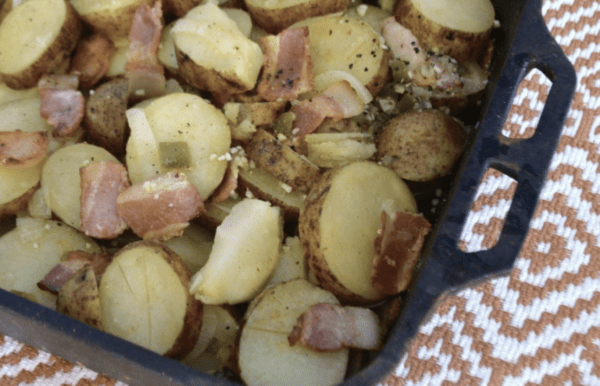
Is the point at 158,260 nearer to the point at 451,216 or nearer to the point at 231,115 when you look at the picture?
the point at 231,115

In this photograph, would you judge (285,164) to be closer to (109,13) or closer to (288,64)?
(288,64)

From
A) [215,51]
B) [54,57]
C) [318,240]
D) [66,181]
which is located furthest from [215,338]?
[54,57]

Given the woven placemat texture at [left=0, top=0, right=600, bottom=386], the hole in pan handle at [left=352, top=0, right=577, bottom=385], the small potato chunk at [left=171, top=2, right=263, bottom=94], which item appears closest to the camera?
the hole in pan handle at [left=352, top=0, right=577, bottom=385]

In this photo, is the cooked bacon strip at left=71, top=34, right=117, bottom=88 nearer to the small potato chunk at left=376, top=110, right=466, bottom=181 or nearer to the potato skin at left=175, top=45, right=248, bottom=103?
A: the potato skin at left=175, top=45, right=248, bottom=103

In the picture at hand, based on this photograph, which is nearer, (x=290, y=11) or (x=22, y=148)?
(x=22, y=148)

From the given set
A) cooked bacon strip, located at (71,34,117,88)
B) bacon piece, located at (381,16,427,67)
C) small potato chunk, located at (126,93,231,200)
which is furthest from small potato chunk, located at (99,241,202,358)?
bacon piece, located at (381,16,427,67)

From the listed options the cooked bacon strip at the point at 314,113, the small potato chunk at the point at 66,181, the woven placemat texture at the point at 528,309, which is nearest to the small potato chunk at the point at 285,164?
the cooked bacon strip at the point at 314,113
